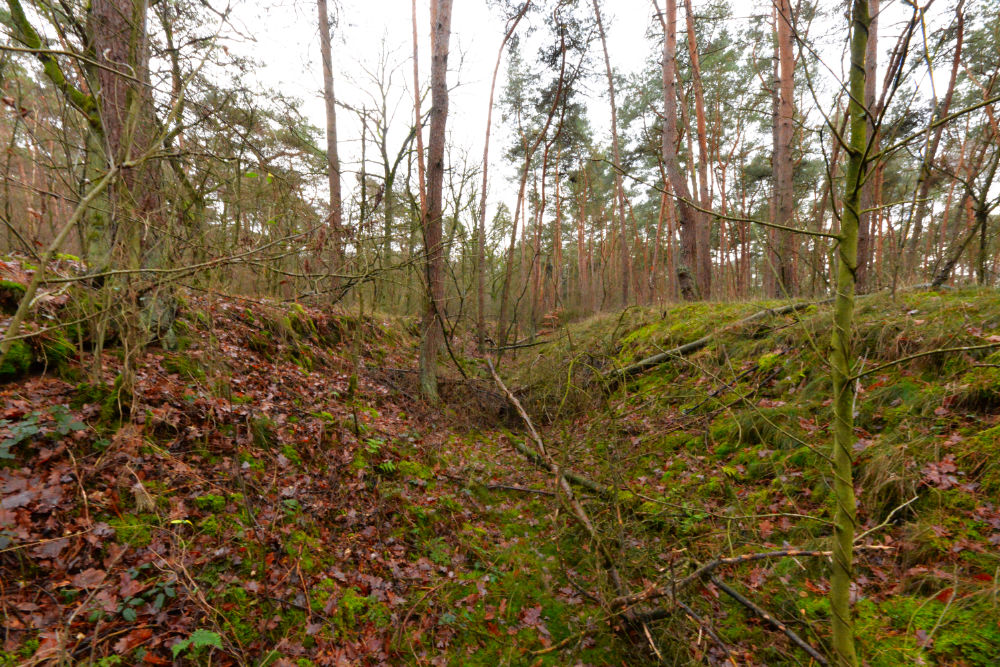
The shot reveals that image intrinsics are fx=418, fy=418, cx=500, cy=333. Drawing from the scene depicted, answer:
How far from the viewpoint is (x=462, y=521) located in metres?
4.28

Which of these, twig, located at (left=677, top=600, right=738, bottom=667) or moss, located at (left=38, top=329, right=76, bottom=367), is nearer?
twig, located at (left=677, top=600, right=738, bottom=667)

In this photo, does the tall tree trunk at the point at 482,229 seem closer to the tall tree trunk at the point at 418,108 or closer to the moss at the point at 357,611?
the tall tree trunk at the point at 418,108

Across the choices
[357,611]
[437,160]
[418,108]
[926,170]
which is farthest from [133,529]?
[418,108]

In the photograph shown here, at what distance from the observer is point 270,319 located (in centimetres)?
623

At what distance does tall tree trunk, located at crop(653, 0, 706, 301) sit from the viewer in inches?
344

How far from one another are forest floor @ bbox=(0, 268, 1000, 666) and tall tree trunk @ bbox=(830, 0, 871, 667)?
15 cm

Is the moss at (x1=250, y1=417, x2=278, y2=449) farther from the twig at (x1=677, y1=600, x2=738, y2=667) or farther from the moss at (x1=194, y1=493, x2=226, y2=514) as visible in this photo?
the twig at (x1=677, y1=600, x2=738, y2=667)

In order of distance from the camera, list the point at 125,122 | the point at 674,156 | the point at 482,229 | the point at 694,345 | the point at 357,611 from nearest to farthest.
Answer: the point at 357,611 < the point at 125,122 < the point at 694,345 < the point at 674,156 < the point at 482,229

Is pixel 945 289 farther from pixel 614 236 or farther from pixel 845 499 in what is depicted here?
pixel 614 236

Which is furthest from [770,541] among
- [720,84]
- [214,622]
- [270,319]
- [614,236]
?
[614,236]

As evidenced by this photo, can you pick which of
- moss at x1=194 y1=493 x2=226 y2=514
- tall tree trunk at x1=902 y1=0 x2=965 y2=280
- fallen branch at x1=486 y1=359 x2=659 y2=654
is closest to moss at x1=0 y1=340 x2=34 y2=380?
moss at x1=194 y1=493 x2=226 y2=514

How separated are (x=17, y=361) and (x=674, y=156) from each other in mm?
10067

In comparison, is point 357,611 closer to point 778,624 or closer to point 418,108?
point 778,624

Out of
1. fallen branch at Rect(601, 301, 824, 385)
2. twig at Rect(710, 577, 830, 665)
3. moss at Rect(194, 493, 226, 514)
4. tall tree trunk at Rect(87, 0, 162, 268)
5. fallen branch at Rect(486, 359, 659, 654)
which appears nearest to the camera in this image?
twig at Rect(710, 577, 830, 665)
